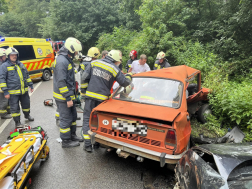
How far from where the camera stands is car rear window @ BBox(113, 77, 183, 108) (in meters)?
3.07

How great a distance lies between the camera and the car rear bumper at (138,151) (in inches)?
95.0

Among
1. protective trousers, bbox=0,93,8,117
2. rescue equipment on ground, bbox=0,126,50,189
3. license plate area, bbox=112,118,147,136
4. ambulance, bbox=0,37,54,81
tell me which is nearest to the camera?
rescue equipment on ground, bbox=0,126,50,189

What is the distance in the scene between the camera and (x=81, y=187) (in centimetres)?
264

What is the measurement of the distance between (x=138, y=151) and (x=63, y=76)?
6.15 ft

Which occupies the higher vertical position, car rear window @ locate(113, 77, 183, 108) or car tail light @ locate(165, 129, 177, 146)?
car rear window @ locate(113, 77, 183, 108)

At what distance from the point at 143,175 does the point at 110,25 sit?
1784 cm

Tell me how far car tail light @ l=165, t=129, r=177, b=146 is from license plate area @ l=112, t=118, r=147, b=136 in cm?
31

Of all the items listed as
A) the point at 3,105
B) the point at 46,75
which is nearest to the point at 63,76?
the point at 3,105

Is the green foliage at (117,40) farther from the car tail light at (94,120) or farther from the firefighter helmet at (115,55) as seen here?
the car tail light at (94,120)

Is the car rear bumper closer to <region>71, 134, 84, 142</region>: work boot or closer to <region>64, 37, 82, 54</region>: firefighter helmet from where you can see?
<region>71, 134, 84, 142</region>: work boot

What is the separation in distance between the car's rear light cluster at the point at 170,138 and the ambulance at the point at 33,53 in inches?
335

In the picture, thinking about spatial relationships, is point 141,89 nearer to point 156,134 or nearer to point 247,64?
point 156,134

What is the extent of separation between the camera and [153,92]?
3.26 m

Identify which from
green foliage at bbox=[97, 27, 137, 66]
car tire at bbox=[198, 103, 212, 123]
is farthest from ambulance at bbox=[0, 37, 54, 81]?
car tire at bbox=[198, 103, 212, 123]
